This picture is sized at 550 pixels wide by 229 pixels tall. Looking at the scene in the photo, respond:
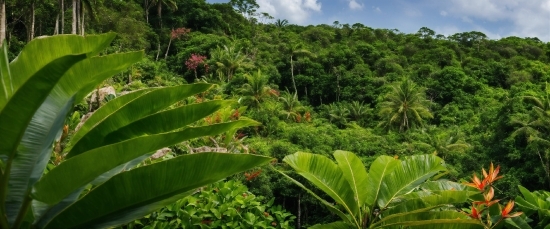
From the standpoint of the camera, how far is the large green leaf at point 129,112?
6.66ft

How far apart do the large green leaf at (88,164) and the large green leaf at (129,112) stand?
1.07 ft

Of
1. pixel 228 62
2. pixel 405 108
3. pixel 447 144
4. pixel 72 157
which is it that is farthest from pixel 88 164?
pixel 228 62

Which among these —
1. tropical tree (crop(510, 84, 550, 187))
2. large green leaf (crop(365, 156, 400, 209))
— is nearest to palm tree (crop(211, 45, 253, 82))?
tropical tree (crop(510, 84, 550, 187))

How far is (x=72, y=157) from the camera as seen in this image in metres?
1.62

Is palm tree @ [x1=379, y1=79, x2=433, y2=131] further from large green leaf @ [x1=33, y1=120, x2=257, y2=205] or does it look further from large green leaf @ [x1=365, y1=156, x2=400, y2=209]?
large green leaf @ [x1=33, y1=120, x2=257, y2=205]

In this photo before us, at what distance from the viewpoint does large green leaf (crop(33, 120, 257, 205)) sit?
5.31 feet

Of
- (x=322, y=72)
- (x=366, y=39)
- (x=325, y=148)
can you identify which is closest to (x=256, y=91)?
(x=325, y=148)

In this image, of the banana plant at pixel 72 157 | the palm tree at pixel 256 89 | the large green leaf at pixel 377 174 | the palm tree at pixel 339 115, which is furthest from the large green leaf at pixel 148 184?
the palm tree at pixel 339 115

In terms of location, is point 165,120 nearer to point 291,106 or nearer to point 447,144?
point 447,144

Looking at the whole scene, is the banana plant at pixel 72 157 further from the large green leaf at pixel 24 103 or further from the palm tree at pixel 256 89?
the palm tree at pixel 256 89

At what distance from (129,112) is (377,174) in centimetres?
303

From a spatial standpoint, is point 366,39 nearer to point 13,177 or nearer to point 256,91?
point 256,91

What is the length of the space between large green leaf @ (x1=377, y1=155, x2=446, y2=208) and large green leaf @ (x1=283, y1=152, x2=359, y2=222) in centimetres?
41

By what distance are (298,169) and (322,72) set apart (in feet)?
107
